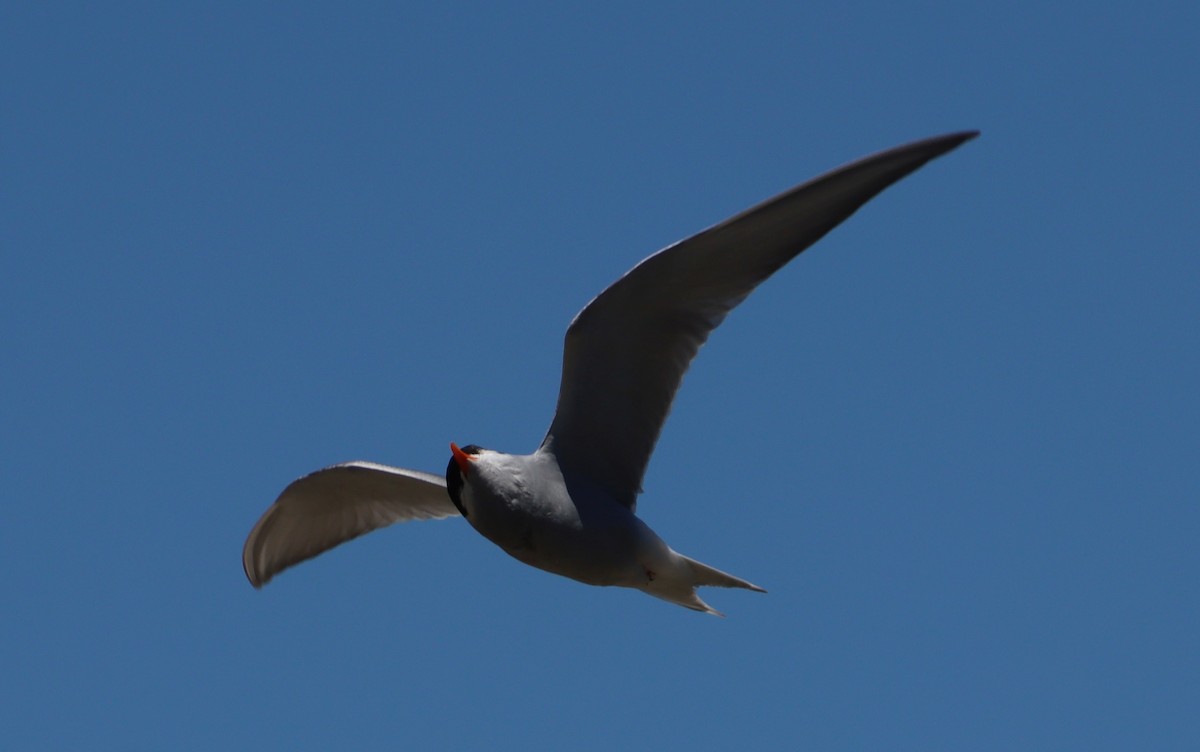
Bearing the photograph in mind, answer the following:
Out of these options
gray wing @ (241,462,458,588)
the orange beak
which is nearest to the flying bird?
the orange beak

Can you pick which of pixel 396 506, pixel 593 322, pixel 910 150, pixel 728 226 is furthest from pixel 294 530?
pixel 910 150

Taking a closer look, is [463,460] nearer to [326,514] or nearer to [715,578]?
[715,578]

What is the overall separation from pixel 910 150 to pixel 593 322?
2441 mm

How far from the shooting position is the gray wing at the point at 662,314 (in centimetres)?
792

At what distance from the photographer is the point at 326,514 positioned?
39.3ft

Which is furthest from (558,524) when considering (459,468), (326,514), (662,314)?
(326,514)

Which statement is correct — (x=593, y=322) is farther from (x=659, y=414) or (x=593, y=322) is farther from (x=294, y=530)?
(x=294, y=530)

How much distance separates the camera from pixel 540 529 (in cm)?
918

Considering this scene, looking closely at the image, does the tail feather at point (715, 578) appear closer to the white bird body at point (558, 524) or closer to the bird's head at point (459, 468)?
the white bird body at point (558, 524)

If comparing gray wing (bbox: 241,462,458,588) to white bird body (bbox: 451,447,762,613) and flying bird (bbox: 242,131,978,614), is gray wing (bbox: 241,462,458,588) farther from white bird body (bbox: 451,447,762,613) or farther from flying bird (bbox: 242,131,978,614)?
white bird body (bbox: 451,447,762,613)

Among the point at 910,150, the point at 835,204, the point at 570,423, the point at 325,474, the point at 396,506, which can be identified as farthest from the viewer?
the point at 396,506

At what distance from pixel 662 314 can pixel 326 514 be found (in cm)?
420

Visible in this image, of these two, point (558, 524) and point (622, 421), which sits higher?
point (622, 421)

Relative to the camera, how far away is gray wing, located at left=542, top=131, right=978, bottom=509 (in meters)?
7.92
